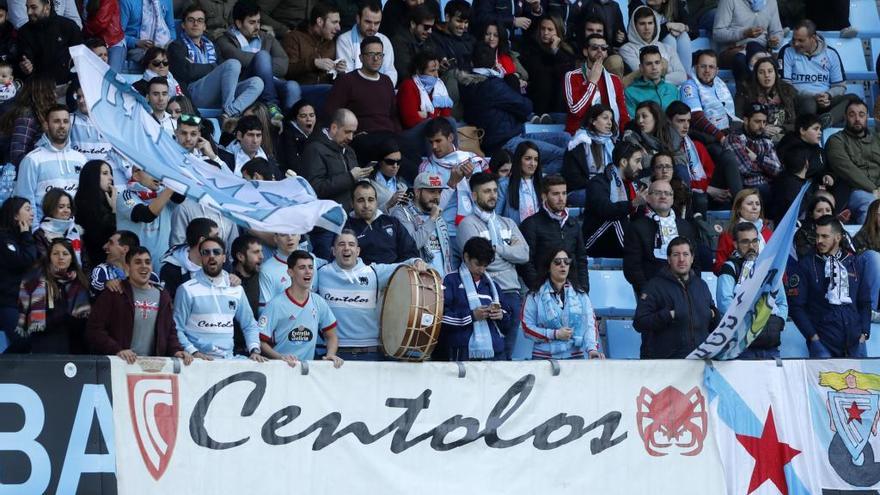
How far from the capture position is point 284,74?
647 inches

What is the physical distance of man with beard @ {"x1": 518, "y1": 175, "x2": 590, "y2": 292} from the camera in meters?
14.4

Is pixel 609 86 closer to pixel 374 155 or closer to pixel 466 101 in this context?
pixel 466 101

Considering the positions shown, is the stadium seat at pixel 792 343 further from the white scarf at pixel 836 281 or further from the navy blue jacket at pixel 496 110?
the navy blue jacket at pixel 496 110

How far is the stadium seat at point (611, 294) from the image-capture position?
1498 cm

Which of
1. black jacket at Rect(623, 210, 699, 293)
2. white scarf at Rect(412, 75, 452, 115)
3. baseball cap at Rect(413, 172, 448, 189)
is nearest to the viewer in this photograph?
baseball cap at Rect(413, 172, 448, 189)

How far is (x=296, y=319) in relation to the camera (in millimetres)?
12477

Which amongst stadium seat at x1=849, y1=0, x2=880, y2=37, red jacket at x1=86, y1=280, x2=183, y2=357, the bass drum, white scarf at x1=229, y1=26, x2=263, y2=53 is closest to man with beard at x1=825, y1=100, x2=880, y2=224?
stadium seat at x1=849, y1=0, x2=880, y2=37

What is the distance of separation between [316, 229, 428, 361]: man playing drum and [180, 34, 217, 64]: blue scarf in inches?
146

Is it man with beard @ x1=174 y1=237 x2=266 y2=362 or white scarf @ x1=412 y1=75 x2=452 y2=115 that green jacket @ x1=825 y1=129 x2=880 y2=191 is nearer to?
white scarf @ x1=412 y1=75 x2=452 y2=115

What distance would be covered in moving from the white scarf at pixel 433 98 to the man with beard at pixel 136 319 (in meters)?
4.73

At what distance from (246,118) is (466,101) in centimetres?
279

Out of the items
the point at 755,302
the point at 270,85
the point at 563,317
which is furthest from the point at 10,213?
the point at 755,302

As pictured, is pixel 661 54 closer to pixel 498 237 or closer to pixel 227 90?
pixel 498 237

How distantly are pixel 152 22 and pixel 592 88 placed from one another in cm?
411
